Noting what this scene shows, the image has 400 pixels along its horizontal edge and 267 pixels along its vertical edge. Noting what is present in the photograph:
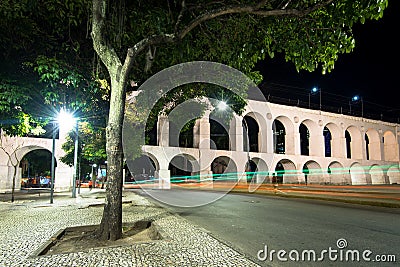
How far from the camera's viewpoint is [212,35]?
284 inches

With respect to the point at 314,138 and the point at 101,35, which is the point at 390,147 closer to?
the point at 314,138

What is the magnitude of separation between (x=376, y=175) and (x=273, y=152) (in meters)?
18.1

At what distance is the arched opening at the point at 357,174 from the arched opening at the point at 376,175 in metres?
1.90

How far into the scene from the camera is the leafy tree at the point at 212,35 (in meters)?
5.19

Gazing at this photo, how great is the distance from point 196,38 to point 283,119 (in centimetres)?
3047

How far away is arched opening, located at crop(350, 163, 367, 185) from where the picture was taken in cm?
3997

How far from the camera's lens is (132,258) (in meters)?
3.99

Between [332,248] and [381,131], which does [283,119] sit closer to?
[381,131]

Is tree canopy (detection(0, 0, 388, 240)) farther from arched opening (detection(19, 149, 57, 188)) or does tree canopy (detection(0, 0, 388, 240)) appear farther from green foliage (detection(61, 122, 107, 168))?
arched opening (detection(19, 149, 57, 188))

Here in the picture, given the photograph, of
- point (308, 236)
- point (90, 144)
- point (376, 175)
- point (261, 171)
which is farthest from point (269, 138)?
point (308, 236)

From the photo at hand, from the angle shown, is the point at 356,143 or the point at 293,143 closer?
the point at 293,143

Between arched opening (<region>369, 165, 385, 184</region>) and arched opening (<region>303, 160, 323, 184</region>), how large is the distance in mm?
9152

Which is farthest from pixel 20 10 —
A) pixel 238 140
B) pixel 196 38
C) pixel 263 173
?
pixel 263 173

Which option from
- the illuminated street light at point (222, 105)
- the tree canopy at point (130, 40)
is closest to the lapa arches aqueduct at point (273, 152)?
the illuminated street light at point (222, 105)
